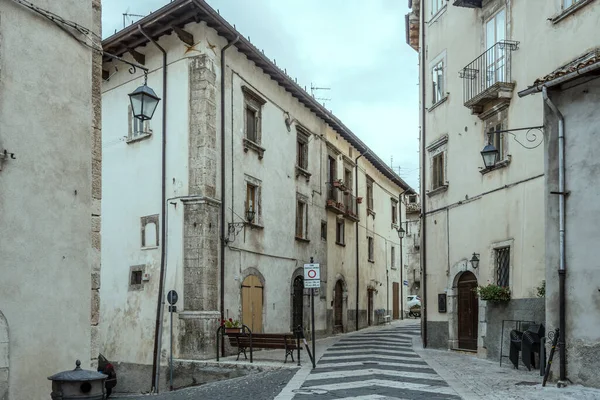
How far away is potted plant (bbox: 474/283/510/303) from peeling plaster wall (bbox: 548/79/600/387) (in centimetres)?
412

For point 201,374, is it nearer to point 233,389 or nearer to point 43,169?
point 233,389

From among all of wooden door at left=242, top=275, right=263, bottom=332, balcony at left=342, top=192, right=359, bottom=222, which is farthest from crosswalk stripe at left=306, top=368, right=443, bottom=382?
balcony at left=342, top=192, right=359, bottom=222

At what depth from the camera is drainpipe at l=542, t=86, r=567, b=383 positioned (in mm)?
10680

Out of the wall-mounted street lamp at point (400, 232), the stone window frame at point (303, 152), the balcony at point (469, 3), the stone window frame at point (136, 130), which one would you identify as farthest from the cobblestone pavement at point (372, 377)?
the wall-mounted street lamp at point (400, 232)

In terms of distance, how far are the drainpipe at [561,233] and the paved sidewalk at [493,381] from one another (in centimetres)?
59

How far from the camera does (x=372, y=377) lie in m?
12.5

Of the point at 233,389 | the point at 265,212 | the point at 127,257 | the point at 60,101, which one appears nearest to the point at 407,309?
the point at 265,212

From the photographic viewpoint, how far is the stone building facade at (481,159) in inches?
575

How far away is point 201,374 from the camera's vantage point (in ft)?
51.9

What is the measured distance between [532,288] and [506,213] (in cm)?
204

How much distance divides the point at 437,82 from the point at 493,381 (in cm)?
1074

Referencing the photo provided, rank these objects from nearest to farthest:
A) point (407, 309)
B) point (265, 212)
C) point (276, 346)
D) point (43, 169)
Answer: point (43, 169), point (276, 346), point (265, 212), point (407, 309)

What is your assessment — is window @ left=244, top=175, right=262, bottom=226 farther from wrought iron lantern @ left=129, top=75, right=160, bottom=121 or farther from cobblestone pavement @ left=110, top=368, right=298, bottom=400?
wrought iron lantern @ left=129, top=75, right=160, bottom=121

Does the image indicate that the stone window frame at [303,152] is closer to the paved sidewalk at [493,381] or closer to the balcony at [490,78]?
the balcony at [490,78]
